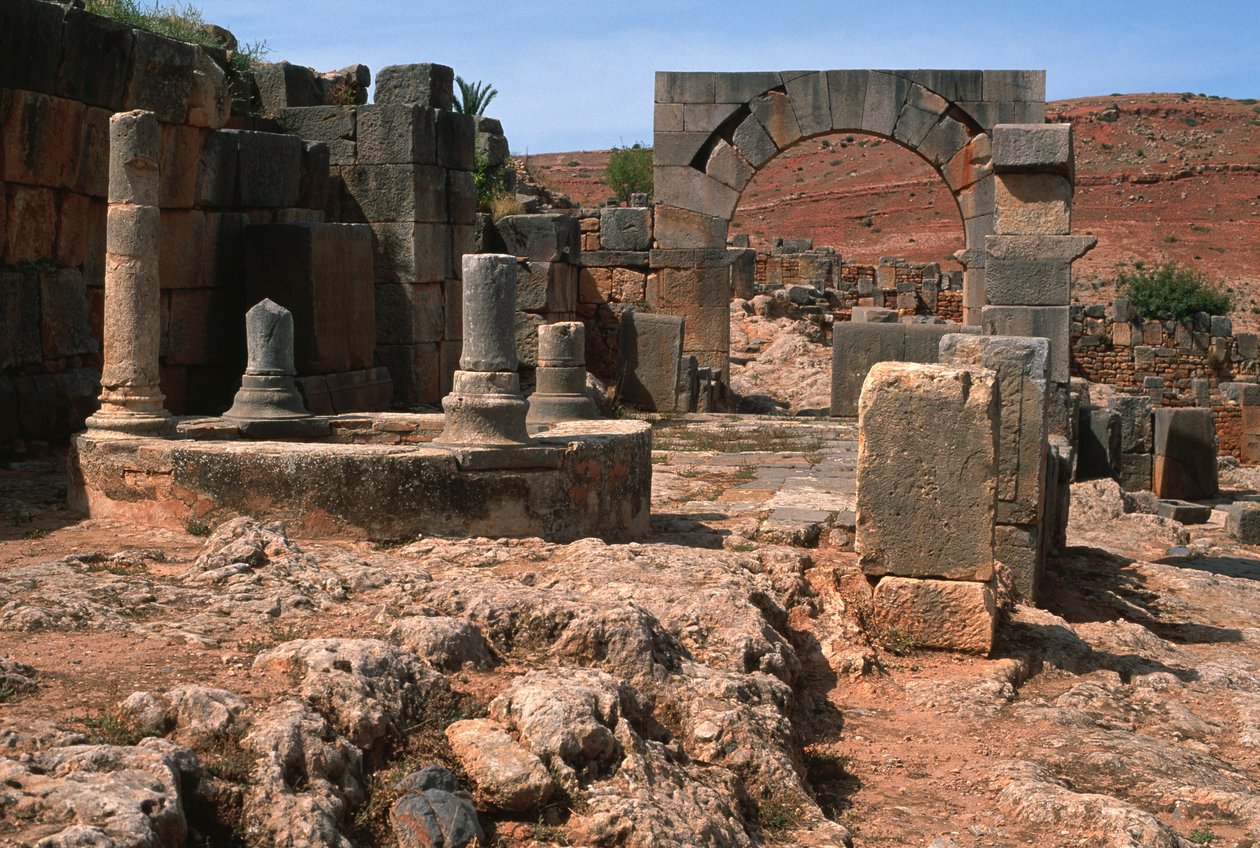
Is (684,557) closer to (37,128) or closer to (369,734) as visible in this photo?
(369,734)

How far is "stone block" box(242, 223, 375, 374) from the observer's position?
11414 millimetres

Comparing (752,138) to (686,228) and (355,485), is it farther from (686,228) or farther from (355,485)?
(355,485)

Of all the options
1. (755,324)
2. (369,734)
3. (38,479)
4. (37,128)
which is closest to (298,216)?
(37,128)

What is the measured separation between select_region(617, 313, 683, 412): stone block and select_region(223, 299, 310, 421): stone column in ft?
22.3

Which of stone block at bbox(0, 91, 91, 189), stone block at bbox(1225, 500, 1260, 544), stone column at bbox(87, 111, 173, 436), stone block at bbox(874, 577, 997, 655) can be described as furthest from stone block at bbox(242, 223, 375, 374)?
stone block at bbox(1225, 500, 1260, 544)

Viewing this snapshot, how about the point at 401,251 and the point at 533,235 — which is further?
the point at 533,235

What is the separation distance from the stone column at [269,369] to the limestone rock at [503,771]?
4.93 m

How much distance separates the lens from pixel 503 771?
433 centimetres

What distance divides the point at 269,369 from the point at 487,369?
6.82 ft

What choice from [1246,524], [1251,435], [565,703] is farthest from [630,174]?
[565,703]

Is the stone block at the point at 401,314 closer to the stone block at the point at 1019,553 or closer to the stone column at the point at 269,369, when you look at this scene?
the stone column at the point at 269,369

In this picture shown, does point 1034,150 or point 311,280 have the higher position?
point 1034,150

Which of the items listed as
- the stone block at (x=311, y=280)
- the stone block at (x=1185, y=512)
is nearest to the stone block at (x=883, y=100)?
the stone block at (x=1185, y=512)

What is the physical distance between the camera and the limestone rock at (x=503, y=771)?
4.29 metres
